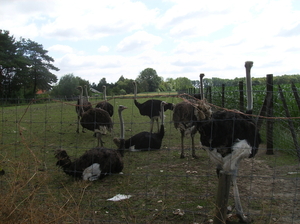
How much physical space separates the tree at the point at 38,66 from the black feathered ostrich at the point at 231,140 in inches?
1358

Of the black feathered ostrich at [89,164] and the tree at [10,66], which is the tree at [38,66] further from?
the black feathered ostrich at [89,164]

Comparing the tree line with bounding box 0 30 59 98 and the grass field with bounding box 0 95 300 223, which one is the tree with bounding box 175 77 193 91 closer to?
the tree line with bounding box 0 30 59 98

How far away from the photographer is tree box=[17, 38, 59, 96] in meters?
35.2

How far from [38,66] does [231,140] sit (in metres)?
36.5

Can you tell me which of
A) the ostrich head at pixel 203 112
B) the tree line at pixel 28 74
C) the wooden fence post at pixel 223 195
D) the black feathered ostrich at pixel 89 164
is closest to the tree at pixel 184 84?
the tree line at pixel 28 74

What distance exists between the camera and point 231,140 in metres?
3.06

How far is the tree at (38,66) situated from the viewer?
35.2 meters

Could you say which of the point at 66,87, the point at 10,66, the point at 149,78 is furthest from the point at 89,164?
the point at 149,78

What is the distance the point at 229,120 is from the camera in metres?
3.12

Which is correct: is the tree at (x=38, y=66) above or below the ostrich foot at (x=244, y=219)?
above

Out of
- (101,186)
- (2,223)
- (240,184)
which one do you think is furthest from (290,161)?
(2,223)

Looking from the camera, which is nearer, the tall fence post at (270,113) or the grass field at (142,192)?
the grass field at (142,192)

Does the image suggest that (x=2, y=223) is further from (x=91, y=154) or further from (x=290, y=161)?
(x=290, y=161)

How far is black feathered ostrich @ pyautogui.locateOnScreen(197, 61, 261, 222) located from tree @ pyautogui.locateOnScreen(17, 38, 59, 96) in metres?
34.5
